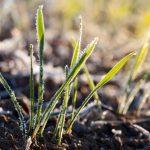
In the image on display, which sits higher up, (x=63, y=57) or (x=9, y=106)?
(x=63, y=57)

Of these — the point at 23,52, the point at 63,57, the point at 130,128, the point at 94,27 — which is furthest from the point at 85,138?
the point at 94,27

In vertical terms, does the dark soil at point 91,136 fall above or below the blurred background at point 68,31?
below

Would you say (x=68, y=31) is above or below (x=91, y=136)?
above

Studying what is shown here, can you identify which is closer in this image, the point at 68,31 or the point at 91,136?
the point at 91,136

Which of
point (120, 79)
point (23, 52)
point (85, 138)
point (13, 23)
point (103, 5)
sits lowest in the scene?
point (85, 138)

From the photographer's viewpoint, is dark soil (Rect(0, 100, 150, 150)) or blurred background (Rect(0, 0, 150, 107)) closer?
dark soil (Rect(0, 100, 150, 150))

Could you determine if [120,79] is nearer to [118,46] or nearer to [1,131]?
[118,46]

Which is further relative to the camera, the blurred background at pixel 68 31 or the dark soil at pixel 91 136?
the blurred background at pixel 68 31

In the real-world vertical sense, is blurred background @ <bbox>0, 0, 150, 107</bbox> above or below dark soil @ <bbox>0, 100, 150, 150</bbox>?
above
